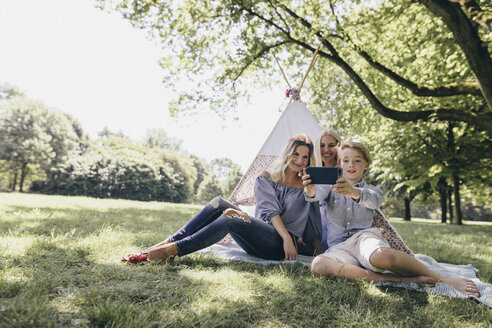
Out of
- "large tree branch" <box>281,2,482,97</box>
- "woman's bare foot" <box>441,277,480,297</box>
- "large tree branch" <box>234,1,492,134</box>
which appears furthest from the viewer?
"large tree branch" <box>234,1,492,134</box>

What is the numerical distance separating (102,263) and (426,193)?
15.3m

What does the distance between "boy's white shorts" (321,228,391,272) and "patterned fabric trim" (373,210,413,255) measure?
19.5 inches

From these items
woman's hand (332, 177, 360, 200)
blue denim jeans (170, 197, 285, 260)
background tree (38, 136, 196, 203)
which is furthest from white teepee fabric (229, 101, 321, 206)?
background tree (38, 136, 196, 203)

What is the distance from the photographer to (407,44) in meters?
6.63

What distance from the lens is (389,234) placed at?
2760 millimetres

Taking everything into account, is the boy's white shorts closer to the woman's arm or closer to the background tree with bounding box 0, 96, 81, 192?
the woman's arm

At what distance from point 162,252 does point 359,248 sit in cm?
148

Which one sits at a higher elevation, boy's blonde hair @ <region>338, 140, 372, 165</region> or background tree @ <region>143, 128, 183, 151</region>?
background tree @ <region>143, 128, 183, 151</region>

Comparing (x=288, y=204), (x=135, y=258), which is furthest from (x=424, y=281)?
(x=135, y=258)

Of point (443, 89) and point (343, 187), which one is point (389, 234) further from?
point (443, 89)

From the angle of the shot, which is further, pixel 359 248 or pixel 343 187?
pixel 359 248

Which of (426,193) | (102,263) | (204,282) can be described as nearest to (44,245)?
(102,263)

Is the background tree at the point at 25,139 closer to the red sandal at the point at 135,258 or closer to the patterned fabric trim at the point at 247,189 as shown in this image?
the patterned fabric trim at the point at 247,189

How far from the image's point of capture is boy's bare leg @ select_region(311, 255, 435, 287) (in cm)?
203
